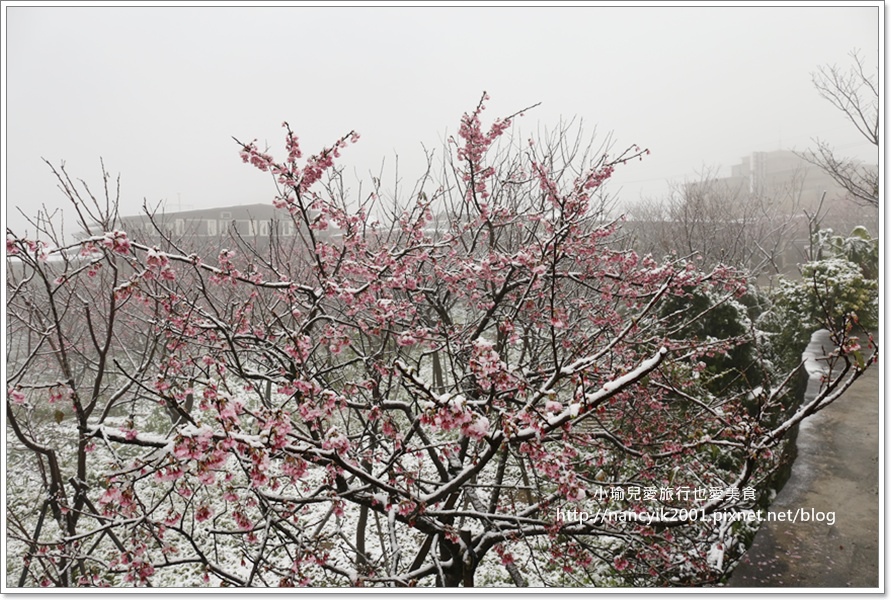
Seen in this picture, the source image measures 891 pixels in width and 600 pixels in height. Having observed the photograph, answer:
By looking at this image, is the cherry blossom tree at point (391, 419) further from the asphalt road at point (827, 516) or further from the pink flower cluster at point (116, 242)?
the asphalt road at point (827, 516)

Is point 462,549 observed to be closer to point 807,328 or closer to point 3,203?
point 3,203

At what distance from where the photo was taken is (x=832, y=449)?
3.64 metres

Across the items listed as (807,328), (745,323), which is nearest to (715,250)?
(807,328)

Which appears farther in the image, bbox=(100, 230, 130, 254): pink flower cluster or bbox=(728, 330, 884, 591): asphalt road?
bbox=(728, 330, 884, 591): asphalt road

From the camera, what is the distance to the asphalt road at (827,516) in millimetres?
2354

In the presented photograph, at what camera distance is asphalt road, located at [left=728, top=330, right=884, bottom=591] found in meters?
2.35

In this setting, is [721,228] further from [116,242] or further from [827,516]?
[116,242]

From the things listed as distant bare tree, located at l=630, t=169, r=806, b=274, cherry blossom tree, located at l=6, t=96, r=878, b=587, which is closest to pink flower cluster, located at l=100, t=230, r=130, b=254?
cherry blossom tree, located at l=6, t=96, r=878, b=587

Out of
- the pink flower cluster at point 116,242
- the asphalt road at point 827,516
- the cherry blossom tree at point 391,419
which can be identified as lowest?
the asphalt road at point 827,516

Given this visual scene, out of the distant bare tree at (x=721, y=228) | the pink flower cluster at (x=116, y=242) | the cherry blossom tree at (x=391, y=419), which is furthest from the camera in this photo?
the distant bare tree at (x=721, y=228)

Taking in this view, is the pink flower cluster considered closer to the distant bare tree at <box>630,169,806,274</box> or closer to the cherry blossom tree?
the cherry blossom tree

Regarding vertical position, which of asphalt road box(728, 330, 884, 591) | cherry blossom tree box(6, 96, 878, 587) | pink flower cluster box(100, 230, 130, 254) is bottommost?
asphalt road box(728, 330, 884, 591)

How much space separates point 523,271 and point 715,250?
834 cm

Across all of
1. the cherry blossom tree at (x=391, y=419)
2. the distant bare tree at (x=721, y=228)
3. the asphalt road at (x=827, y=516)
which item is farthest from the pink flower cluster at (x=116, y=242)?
the distant bare tree at (x=721, y=228)
